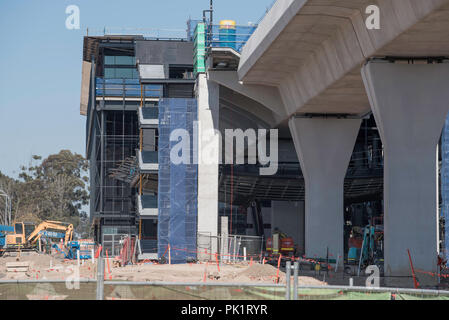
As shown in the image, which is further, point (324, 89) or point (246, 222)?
point (246, 222)

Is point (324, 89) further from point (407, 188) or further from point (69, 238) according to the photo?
point (69, 238)

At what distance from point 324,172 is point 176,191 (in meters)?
9.28

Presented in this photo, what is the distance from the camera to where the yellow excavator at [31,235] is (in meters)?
60.9

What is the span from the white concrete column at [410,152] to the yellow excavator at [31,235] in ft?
118

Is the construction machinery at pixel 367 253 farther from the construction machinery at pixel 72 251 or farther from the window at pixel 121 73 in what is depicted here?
the window at pixel 121 73

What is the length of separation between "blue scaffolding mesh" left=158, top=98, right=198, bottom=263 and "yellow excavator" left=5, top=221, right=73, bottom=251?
56.4ft

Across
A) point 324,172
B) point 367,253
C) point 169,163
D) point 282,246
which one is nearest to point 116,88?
point 282,246

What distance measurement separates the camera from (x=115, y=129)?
81.1m

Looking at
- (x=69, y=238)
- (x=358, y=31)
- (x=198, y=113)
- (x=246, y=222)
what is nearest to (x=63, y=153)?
(x=246, y=222)

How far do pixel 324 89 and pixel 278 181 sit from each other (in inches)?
749

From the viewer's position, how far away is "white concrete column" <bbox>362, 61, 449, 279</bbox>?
30672mm

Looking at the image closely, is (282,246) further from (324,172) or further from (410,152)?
(410,152)

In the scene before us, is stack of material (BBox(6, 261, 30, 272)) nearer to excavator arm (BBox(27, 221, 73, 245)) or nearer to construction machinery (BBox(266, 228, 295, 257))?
construction machinery (BBox(266, 228, 295, 257))

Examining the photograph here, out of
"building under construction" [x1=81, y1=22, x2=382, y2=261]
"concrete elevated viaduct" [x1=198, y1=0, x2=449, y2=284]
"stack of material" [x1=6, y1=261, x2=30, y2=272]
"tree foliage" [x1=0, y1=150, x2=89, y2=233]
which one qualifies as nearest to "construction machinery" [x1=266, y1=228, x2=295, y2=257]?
"building under construction" [x1=81, y1=22, x2=382, y2=261]
